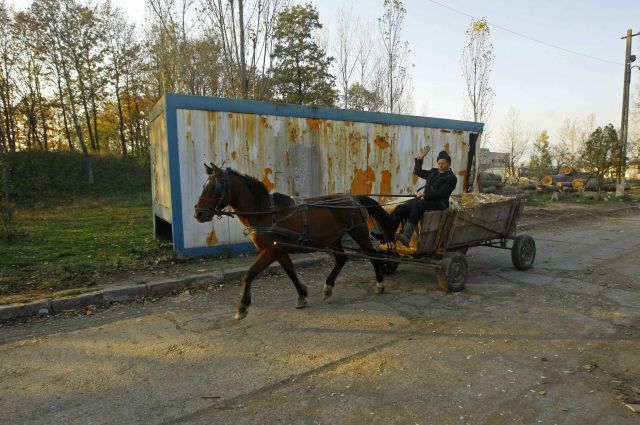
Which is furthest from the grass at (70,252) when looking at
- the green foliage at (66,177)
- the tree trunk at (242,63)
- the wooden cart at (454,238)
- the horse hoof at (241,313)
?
the green foliage at (66,177)

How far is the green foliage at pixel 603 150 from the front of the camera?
75.6 ft

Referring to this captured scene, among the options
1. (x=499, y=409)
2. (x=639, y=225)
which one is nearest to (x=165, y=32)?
(x=499, y=409)

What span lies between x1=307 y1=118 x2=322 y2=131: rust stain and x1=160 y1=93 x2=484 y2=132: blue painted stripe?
0.29 feet

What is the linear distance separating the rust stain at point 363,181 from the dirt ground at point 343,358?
12.8 ft

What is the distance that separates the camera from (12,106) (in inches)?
1005

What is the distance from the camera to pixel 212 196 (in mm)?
4812

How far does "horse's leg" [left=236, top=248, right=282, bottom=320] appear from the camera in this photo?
494 cm

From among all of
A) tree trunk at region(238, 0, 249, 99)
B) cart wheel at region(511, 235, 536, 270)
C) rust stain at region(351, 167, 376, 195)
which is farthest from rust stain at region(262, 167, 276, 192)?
tree trunk at region(238, 0, 249, 99)

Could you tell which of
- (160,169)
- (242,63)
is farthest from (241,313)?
(242,63)

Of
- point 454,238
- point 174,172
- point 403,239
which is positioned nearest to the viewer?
point 403,239

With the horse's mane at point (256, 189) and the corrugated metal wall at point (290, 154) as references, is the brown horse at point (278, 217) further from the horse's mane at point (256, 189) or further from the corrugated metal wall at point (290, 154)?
the corrugated metal wall at point (290, 154)

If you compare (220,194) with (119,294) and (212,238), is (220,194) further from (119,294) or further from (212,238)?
(212,238)

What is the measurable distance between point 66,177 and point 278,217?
2346 cm

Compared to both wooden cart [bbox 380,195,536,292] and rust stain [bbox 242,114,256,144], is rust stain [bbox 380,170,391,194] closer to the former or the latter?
wooden cart [bbox 380,195,536,292]
